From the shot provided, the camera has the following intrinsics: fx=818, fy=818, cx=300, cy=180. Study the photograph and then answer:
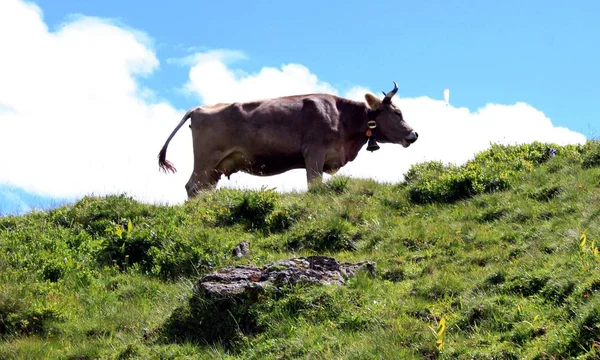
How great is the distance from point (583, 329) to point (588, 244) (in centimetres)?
249

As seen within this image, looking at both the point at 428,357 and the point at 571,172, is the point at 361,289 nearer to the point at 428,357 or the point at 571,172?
the point at 428,357

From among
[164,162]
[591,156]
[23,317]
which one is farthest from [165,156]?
[591,156]

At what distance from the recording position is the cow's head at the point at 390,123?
1841cm

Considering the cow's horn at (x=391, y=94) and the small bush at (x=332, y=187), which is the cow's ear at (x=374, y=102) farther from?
the small bush at (x=332, y=187)

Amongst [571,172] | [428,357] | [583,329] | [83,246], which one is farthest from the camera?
[571,172]

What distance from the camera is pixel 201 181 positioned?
17.7 m

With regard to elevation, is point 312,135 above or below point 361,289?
above

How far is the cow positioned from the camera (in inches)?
690

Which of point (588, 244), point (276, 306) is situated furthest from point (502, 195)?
point (276, 306)

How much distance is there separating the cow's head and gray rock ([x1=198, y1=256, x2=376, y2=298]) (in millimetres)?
8188

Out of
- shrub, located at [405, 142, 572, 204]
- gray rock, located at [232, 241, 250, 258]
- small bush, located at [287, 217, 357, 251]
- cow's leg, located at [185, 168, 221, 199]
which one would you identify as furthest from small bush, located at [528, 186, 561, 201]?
cow's leg, located at [185, 168, 221, 199]

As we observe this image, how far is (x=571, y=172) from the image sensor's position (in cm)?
1384

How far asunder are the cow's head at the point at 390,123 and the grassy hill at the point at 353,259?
2911 millimetres

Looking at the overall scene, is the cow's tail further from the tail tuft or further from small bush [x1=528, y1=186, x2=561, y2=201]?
small bush [x1=528, y1=186, x2=561, y2=201]
